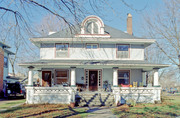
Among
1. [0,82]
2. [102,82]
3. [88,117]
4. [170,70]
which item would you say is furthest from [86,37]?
[170,70]

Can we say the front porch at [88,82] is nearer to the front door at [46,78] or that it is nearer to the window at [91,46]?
the front door at [46,78]

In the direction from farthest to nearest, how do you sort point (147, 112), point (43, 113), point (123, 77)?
point (123, 77) → point (147, 112) → point (43, 113)

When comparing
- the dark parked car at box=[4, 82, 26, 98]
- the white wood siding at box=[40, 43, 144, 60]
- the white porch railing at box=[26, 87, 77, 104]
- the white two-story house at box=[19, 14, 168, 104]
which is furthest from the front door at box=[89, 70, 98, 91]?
the dark parked car at box=[4, 82, 26, 98]

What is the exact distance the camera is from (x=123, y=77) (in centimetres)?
1667

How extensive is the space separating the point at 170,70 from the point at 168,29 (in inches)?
250

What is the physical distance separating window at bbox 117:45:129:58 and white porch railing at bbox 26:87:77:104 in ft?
18.1

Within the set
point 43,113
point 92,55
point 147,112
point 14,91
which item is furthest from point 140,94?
point 14,91

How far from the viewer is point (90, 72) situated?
55.0 ft

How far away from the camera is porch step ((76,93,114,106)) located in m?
13.3

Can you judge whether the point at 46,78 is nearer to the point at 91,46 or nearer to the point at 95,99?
the point at 91,46

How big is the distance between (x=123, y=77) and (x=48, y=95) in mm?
7218

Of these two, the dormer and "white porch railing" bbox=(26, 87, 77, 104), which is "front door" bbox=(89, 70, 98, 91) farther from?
the dormer

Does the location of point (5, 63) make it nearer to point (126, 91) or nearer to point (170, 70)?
point (126, 91)

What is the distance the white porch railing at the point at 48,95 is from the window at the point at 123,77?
503 centimetres
